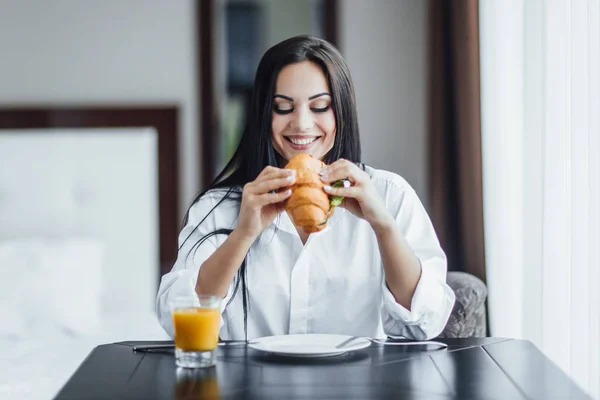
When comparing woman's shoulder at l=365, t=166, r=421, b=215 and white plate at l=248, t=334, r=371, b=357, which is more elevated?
woman's shoulder at l=365, t=166, r=421, b=215

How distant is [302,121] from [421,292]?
402 mm

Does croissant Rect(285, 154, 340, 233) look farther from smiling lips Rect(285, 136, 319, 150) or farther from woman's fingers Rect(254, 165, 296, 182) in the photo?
smiling lips Rect(285, 136, 319, 150)

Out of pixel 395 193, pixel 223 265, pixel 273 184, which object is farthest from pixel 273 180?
pixel 395 193

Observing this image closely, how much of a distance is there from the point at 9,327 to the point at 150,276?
0.56 meters

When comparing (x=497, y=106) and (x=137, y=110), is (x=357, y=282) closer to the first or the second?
(x=497, y=106)

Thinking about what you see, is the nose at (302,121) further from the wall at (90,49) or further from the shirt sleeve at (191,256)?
the wall at (90,49)

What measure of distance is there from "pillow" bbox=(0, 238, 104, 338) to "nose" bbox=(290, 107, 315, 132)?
1.32 metres

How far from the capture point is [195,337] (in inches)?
42.7

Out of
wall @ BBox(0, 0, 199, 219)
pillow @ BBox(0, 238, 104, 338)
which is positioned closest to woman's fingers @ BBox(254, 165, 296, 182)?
pillow @ BBox(0, 238, 104, 338)

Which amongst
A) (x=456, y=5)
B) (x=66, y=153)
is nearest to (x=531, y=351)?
(x=456, y=5)

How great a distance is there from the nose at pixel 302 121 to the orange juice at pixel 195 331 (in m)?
0.53

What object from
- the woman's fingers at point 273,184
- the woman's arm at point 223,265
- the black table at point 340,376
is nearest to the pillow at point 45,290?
the woman's arm at point 223,265

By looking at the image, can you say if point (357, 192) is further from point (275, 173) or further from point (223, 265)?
point (223, 265)

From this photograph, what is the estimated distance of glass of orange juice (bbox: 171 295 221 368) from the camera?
108 cm
